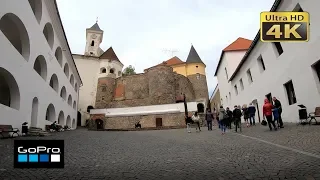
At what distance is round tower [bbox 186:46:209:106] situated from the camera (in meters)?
51.7

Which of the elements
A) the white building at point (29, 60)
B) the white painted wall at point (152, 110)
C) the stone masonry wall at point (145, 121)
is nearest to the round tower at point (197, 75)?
the white painted wall at point (152, 110)

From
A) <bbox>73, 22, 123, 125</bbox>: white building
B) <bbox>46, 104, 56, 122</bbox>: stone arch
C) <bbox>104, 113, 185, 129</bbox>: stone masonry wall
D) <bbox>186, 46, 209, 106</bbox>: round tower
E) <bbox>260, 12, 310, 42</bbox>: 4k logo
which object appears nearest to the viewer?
<bbox>260, 12, 310, 42</bbox>: 4k logo

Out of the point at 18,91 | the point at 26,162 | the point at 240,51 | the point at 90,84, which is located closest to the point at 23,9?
the point at 18,91

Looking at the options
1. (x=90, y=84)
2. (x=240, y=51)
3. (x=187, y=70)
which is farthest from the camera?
(x=187, y=70)

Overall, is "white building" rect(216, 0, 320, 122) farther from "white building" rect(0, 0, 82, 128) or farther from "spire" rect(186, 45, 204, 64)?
"spire" rect(186, 45, 204, 64)

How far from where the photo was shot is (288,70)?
1440 cm

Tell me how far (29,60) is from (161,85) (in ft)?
102

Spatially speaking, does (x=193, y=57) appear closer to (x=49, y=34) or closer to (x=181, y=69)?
(x=181, y=69)

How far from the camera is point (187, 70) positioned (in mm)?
56844

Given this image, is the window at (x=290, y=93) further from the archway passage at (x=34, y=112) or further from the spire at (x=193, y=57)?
the spire at (x=193, y=57)

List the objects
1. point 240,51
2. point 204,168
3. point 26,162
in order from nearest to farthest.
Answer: point 26,162, point 204,168, point 240,51

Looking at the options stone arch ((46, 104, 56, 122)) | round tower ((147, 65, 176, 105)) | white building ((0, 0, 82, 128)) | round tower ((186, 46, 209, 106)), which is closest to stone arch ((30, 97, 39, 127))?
white building ((0, 0, 82, 128))

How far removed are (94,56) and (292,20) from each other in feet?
160

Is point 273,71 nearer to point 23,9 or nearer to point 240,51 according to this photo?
point 240,51
